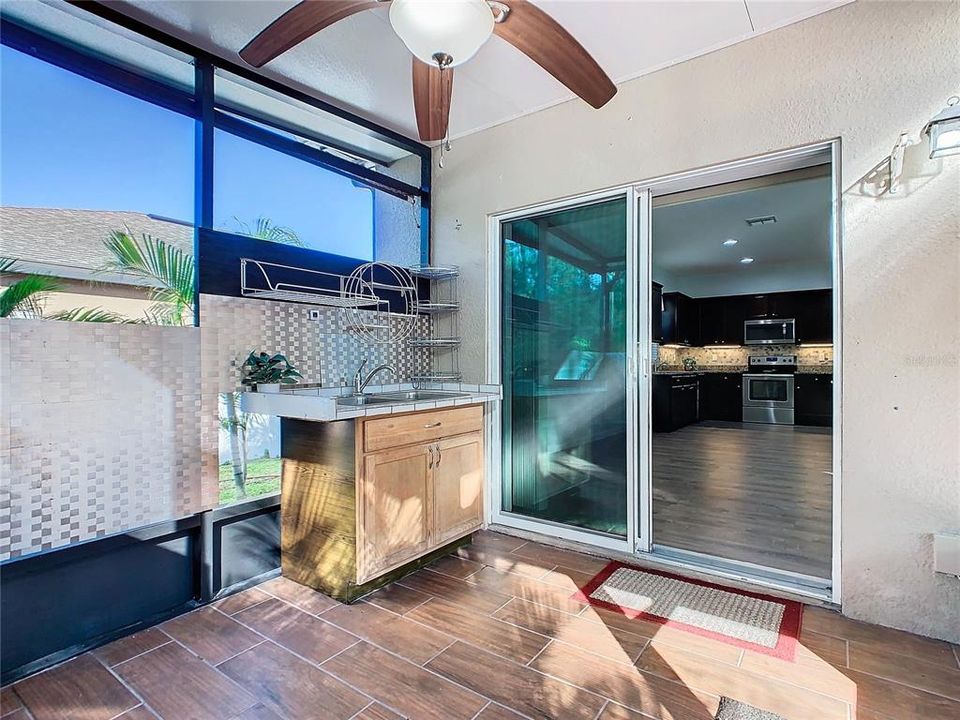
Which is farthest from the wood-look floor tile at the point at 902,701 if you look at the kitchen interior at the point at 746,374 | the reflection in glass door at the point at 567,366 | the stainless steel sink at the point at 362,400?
the stainless steel sink at the point at 362,400

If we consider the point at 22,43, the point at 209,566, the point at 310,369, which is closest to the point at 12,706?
the point at 209,566

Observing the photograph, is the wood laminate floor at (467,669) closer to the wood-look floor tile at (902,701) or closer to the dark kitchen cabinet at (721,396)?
the wood-look floor tile at (902,701)

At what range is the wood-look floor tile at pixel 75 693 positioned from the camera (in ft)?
5.14

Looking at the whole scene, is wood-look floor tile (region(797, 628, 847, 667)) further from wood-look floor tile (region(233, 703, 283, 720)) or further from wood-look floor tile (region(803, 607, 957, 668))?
wood-look floor tile (region(233, 703, 283, 720))

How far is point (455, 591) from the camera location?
94.1 inches

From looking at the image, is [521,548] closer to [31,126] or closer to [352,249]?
[352,249]

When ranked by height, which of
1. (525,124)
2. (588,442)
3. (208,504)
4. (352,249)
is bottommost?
(208,504)

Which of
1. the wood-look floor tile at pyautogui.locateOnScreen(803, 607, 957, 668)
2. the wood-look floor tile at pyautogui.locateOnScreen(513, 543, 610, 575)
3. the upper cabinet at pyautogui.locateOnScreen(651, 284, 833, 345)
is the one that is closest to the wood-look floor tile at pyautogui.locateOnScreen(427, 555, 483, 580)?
the wood-look floor tile at pyautogui.locateOnScreen(513, 543, 610, 575)

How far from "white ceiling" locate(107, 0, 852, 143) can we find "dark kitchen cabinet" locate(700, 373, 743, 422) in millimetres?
6883

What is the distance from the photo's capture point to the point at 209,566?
2.30m

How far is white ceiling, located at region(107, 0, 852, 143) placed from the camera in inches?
83.9

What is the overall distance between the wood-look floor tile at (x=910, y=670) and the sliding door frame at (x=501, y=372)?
1080 millimetres

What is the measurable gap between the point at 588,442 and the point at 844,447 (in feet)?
4.04

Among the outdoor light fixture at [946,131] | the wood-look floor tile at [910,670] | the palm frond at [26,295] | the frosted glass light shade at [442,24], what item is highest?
the frosted glass light shade at [442,24]
